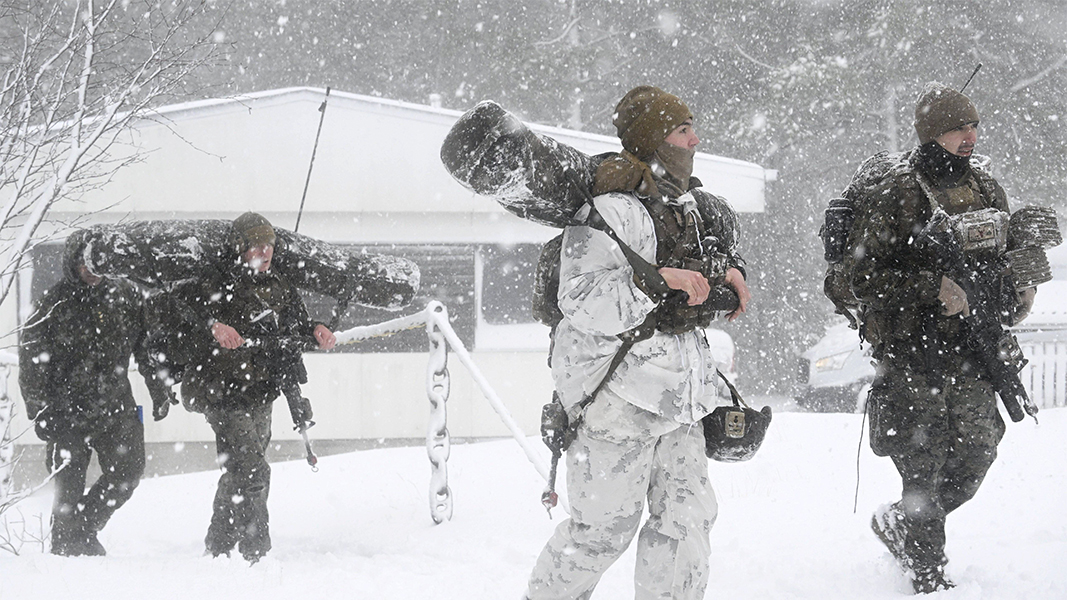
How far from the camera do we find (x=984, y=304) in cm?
359

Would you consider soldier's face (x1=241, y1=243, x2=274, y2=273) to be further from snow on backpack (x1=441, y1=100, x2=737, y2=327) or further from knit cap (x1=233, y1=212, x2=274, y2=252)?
snow on backpack (x1=441, y1=100, x2=737, y2=327)

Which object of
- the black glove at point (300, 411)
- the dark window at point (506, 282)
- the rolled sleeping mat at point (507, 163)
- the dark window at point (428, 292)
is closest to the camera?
the rolled sleeping mat at point (507, 163)

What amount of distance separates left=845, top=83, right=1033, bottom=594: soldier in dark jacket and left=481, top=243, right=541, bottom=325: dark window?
23.8 feet

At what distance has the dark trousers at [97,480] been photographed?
5.33 m

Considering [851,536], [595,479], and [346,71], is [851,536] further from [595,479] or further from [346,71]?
[346,71]

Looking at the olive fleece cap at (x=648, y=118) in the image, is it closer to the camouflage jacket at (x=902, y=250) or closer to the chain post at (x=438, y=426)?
the camouflage jacket at (x=902, y=250)

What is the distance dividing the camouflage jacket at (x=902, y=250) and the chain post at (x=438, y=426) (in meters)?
2.82

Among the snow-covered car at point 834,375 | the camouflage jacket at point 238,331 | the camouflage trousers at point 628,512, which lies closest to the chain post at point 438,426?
the camouflage jacket at point 238,331

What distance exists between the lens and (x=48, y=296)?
5160mm

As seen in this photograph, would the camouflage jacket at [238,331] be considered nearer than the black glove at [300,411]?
Yes

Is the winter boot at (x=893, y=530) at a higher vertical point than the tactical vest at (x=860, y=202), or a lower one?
lower

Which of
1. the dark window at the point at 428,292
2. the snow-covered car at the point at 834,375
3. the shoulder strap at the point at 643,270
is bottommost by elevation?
the snow-covered car at the point at 834,375

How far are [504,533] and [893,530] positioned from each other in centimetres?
225

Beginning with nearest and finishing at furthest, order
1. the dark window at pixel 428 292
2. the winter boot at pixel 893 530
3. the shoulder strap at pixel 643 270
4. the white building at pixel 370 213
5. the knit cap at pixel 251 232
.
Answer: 1. the shoulder strap at pixel 643 270
2. the winter boot at pixel 893 530
3. the knit cap at pixel 251 232
4. the white building at pixel 370 213
5. the dark window at pixel 428 292
